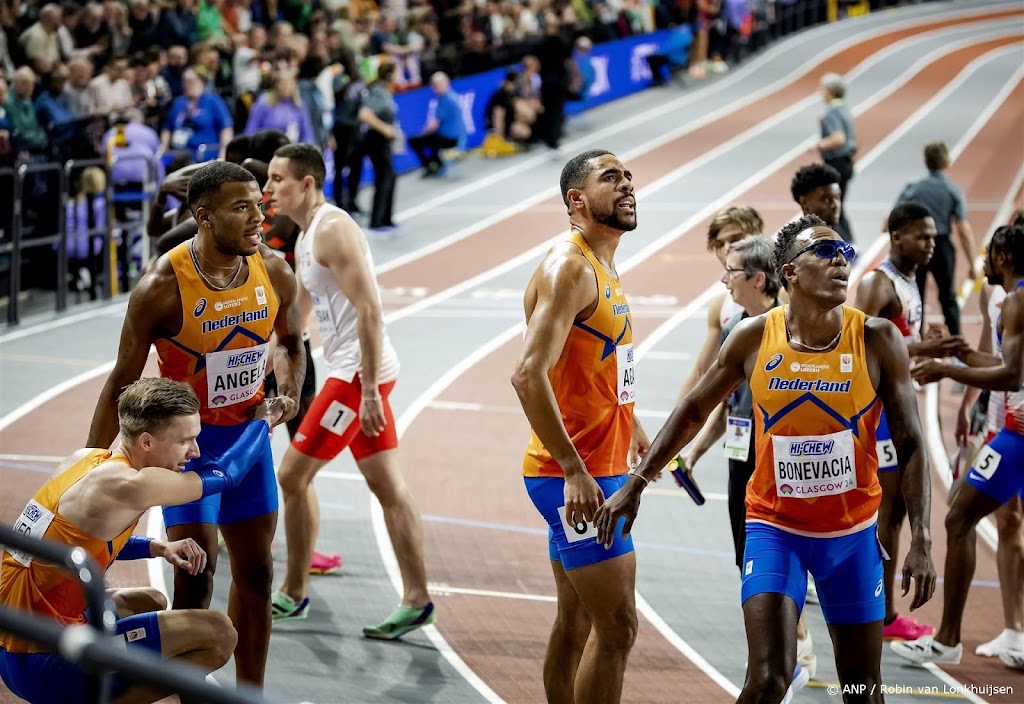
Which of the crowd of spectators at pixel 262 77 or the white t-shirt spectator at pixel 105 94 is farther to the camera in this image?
the white t-shirt spectator at pixel 105 94

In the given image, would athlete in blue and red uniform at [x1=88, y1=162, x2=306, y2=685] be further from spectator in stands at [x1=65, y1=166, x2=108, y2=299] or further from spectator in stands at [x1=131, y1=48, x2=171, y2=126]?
spectator in stands at [x1=131, y1=48, x2=171, y2=126]

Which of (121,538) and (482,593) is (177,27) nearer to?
(482,593)

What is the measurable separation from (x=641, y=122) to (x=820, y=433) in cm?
2334

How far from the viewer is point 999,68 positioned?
34.2 metres

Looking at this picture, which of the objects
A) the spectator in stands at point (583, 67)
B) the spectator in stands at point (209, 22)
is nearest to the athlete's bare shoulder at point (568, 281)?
the spectator in stands at point (209, 22)

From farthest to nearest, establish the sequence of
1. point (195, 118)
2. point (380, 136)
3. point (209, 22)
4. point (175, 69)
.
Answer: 1. point (209, 22)
2. point (380, 136)
3. point (175, 69)
4. point (195, 118)

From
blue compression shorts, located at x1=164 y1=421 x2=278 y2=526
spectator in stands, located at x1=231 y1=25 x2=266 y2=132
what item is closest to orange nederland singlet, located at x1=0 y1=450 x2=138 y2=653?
blue compression shorts, located at x1=164 y1=421 x2=278 y2=526

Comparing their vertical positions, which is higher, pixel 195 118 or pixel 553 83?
pixel 195 118

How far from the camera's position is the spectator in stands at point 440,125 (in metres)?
21.7

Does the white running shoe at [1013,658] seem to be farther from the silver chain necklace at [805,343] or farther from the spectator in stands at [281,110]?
the spectator in stands at [281,110]

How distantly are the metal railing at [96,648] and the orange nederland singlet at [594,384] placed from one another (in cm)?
236

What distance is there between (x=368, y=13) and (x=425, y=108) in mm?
2408

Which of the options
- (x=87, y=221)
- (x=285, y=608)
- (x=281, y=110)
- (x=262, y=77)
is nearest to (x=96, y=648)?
(x=285, y=608)

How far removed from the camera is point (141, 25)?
1953 centimetres
